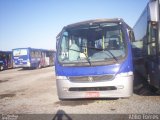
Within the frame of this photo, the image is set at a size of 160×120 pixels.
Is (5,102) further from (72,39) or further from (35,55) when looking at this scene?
(35,55)

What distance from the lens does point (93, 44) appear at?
795cm

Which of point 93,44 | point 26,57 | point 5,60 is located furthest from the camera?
point 5,60

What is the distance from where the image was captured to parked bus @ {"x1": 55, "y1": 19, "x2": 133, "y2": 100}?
6977 millimetres

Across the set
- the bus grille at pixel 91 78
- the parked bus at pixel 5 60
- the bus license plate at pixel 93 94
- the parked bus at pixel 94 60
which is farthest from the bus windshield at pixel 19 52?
the bus license plate at pixel 93 94

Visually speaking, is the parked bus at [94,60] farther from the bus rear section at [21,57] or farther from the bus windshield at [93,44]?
the bus rear section at [21,57]

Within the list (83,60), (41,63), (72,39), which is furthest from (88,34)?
(41,63)

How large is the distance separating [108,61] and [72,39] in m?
1.79

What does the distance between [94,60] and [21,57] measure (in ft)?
80.7

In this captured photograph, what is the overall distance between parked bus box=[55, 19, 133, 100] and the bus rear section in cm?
2271

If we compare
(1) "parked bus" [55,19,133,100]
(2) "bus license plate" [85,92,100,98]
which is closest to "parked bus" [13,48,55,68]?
(1) "parked bus" [55,19,133,100]

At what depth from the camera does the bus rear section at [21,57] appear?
30.1 metres

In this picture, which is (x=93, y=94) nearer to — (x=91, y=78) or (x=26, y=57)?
(x=91, y=78)

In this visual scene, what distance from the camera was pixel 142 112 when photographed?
636cm

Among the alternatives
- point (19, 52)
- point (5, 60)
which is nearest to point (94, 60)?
point (19, 52)
